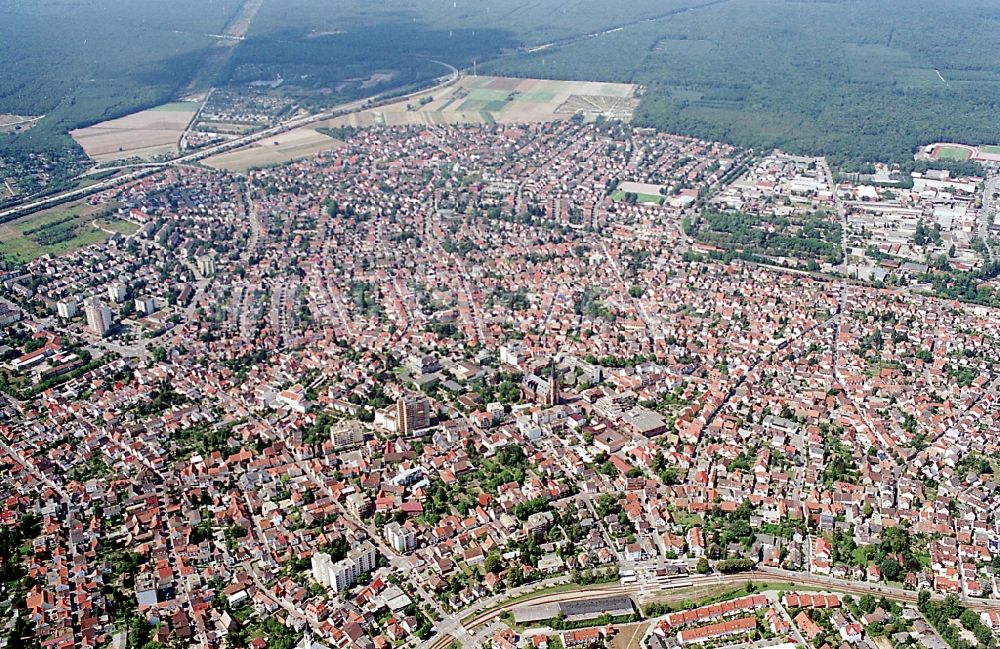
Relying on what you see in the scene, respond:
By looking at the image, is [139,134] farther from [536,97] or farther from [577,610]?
[577,610]

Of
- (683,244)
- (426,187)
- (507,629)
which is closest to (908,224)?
(683,244)

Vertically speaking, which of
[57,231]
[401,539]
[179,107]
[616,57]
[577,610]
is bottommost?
[577,610]

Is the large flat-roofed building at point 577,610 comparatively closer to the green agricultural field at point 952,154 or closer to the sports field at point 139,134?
the green agricultural field at point 952,154

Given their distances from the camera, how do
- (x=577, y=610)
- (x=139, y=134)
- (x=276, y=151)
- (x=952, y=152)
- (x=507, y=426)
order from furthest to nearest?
1. (x=139, y=134)
2. (x=276, y=151)
3. (x=952, y=152)
4. (x=507, y=426)
5. (x=577, y=610)

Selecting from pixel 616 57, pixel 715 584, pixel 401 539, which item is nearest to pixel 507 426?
pixel 401 539

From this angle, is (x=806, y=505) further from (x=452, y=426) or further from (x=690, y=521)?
(x=452, y=426)

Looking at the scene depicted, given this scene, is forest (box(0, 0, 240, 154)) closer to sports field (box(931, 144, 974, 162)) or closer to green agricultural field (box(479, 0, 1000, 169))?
green agricultural field (box(479, 0, 1000, 169))

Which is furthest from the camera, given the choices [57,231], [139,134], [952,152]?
[139,134]
